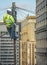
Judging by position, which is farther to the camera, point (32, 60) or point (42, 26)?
point (32, 60)

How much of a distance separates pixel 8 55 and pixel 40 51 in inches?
4193

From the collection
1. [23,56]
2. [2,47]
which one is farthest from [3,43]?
[23,56]

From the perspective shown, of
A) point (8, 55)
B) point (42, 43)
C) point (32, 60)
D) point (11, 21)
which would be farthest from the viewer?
point (8, 55)

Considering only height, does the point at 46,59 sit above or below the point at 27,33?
below

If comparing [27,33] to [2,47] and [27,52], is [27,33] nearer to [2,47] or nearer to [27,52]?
[27,52]

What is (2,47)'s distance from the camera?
172 meters

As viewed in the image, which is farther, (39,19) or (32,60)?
(32,60)

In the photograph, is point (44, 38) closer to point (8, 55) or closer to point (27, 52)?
point (27, 52)

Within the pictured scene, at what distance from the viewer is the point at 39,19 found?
219 ft

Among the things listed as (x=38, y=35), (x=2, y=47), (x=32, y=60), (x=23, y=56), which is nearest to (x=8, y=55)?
(x=2, y=47)

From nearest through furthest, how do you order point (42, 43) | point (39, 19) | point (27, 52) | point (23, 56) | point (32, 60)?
point (42, 43)
point (39, 19)
point (32, 60)
point (27, 52)
point (23, 56)

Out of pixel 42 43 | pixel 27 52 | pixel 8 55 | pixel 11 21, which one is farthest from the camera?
pixel 8 55

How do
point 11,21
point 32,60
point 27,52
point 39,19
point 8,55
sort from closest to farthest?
1. point 11,21
2. point 39,19
3. point 32,60
4. point 27,52
5. point 8,55

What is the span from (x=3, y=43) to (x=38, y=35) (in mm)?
105830
